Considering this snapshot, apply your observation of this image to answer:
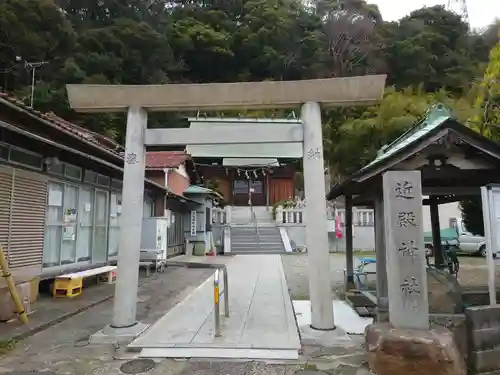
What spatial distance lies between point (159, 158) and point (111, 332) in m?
17.7

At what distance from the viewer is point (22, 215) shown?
8.23 metres

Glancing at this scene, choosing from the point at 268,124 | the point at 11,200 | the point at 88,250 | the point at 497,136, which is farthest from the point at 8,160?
the point at 497,136

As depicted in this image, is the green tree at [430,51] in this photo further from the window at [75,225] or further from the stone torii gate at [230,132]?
the stone torii gate at [230,132]

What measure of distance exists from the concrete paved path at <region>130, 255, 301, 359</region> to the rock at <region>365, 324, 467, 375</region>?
1.14 m

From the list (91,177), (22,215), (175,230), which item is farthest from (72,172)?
(175,230)

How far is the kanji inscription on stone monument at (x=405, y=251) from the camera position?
184 inches

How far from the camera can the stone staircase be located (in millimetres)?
22156

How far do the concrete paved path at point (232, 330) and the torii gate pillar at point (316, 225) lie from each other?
1.84ft

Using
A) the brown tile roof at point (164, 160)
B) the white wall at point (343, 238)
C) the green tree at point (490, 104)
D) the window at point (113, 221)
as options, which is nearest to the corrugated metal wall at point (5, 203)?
the window at point (113, 221)

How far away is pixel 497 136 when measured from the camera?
9.55 metres

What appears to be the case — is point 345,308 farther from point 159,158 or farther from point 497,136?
point 159,158

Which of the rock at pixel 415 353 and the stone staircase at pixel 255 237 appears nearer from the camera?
the rock at pixel 415 353

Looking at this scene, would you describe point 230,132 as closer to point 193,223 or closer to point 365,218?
point 193,223

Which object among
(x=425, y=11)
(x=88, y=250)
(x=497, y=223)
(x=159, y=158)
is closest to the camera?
(x=497, y=223)
